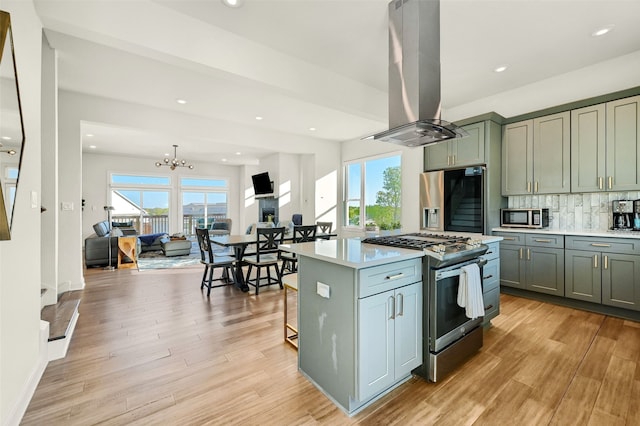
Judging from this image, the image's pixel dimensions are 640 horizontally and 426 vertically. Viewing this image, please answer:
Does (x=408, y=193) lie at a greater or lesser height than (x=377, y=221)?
greater

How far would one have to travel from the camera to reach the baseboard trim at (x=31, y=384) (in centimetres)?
152

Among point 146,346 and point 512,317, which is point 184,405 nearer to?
point 146,346

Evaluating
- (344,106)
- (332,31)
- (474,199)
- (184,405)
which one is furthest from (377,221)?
(184,405)

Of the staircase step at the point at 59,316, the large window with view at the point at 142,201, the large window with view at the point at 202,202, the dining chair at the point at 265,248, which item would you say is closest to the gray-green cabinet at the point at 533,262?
the dining chair at the point at 265,248

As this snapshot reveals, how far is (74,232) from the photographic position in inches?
159

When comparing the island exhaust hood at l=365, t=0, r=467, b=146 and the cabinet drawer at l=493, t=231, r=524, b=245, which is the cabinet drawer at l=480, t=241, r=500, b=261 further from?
the cabinet drawer at l=493, t=231, r=524, b=245

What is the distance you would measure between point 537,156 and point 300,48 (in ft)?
11.1

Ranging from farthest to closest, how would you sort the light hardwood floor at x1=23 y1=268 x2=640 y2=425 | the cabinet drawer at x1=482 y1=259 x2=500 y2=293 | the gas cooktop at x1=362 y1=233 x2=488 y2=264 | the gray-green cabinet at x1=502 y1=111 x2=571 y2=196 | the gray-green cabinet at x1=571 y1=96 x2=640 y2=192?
the gray-green cabinet at x1=502 y1=111 x2=571 y2=196 < the gray-green cabinet at x1=571 y1=96 x2=640 y2=192 < the cabinet drawer at x1=482 y1=259 x2=500 y2=293 < the gas cooktop at x1=362 y1=233 x2=488 y2=264 < the light hardwood floor at x1=23 y1=268 x2=640 y2=425

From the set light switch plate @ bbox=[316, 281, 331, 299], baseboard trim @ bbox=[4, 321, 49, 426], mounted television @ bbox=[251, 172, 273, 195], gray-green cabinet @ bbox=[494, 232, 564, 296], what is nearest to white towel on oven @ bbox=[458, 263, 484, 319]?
light switch plate @ bbox=[316, 281, 331, 299]

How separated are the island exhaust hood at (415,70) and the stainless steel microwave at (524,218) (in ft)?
7.05

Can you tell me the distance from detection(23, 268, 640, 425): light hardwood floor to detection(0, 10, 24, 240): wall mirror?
3.97 ft

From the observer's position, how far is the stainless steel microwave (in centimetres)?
373

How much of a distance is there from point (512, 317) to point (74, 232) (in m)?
5.84

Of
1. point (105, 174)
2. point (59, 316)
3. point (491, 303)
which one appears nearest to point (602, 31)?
point (491, 303)
